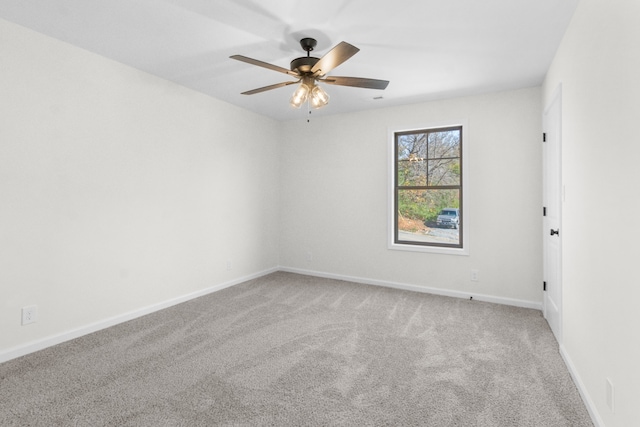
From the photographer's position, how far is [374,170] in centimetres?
472

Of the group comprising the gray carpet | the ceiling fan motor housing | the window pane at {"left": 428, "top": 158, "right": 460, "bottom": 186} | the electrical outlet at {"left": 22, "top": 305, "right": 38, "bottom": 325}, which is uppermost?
the ceiling fan motor housing

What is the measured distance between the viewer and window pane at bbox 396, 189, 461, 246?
14.3 ft

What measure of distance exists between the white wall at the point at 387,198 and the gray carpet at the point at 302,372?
700mm

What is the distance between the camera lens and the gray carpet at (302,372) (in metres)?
1.88

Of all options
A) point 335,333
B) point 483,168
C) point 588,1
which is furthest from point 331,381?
point 483,168

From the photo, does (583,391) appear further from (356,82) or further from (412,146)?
(412,146)

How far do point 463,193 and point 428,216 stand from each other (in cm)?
57

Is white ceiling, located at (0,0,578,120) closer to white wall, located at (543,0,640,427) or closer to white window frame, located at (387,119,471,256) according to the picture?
white wall, located at (543,0,640,427)

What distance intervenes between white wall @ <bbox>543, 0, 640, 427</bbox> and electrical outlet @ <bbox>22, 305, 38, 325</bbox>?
3814mm

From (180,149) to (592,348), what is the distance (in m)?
4.06

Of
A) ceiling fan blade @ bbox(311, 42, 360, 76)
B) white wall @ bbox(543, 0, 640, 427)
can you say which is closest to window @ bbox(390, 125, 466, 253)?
white wall @ bbox(543, 0, 640, 427)

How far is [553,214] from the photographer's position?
3109mm

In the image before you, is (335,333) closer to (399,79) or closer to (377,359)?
(377,359)

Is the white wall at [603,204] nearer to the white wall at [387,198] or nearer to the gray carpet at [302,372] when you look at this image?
the gray carpet at [302,372]
